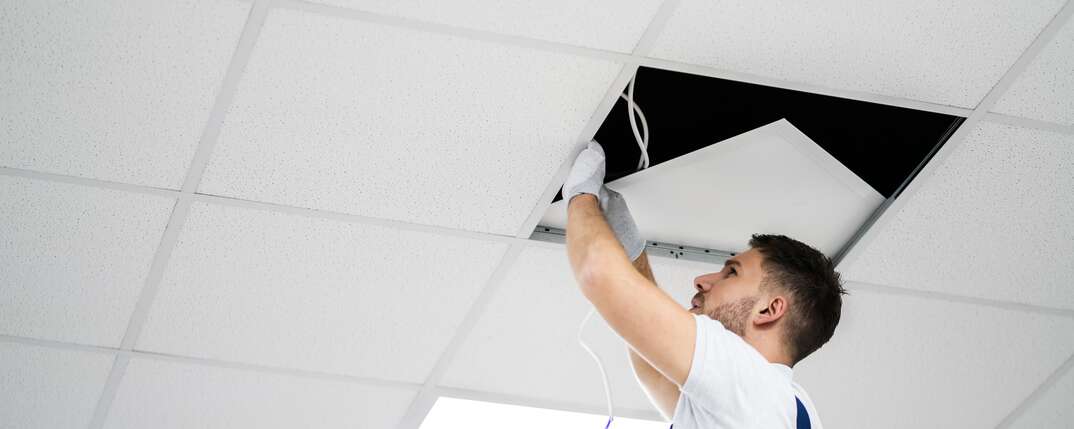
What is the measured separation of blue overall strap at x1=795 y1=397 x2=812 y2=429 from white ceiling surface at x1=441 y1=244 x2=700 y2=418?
438 millimetres

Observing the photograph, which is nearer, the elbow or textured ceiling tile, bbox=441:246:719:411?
the elbow

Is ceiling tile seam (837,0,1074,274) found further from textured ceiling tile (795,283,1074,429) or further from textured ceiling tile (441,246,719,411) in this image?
textured ceiling tile (441,246,719,411)

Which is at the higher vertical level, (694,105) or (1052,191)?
(694,105)

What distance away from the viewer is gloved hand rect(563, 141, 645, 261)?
1728 mm

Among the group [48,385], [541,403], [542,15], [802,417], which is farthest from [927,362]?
[48,385]

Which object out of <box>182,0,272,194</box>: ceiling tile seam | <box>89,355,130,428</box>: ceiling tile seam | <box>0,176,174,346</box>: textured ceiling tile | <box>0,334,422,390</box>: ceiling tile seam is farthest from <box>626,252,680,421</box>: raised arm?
<box>89,355,130,428</box>: ceiling tile seam

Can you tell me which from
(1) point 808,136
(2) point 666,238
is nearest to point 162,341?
(2) point 666,238

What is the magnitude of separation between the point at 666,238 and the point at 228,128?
83 centimetres

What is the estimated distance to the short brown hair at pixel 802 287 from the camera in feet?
5.90

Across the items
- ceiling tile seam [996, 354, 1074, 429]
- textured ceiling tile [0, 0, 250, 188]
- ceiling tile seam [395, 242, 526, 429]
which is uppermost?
textured ceiling tile [0, 0, 250, 188]

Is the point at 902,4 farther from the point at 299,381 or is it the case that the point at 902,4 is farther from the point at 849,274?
the point at 299,381

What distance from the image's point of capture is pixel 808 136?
5.99 ft

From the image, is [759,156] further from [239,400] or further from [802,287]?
[239,400]

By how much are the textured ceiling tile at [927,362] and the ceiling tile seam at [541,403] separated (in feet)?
1.29
